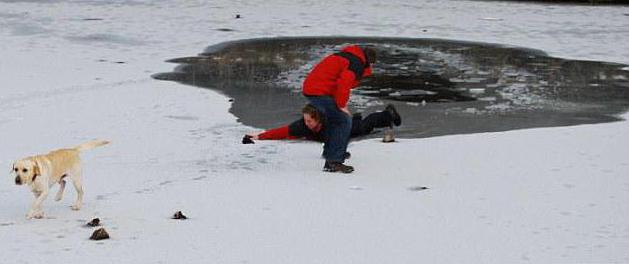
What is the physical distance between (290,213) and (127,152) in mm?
2636

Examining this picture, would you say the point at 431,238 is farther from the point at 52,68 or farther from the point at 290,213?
the point at 52,68

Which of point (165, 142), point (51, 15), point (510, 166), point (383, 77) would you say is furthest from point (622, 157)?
point (51, 15)

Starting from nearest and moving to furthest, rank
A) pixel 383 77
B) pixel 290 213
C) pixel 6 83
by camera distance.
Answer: pixel 290 213, pixel 6 83, pixel 383 77

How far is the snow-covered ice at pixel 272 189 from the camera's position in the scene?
6145mm

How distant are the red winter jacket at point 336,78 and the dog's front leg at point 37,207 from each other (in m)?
2.77

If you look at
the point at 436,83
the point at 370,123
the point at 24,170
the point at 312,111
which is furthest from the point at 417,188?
the point at 436,83

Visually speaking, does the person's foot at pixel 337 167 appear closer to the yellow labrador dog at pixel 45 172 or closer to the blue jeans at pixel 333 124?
the blue jeans at pixel 333 124

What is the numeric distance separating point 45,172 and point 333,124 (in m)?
2.85

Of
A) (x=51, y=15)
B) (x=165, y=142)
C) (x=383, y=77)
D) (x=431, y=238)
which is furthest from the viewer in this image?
(x=51, y=15)

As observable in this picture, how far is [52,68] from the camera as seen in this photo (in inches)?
587

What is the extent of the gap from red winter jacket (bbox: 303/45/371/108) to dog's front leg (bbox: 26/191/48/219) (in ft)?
9.10

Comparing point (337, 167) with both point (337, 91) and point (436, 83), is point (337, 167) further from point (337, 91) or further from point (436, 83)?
point (436, 83)

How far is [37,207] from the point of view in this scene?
6.63 metres

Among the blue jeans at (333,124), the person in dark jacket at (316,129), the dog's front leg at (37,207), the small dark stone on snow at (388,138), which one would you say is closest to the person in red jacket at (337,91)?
the blue jeans at (333,124)
